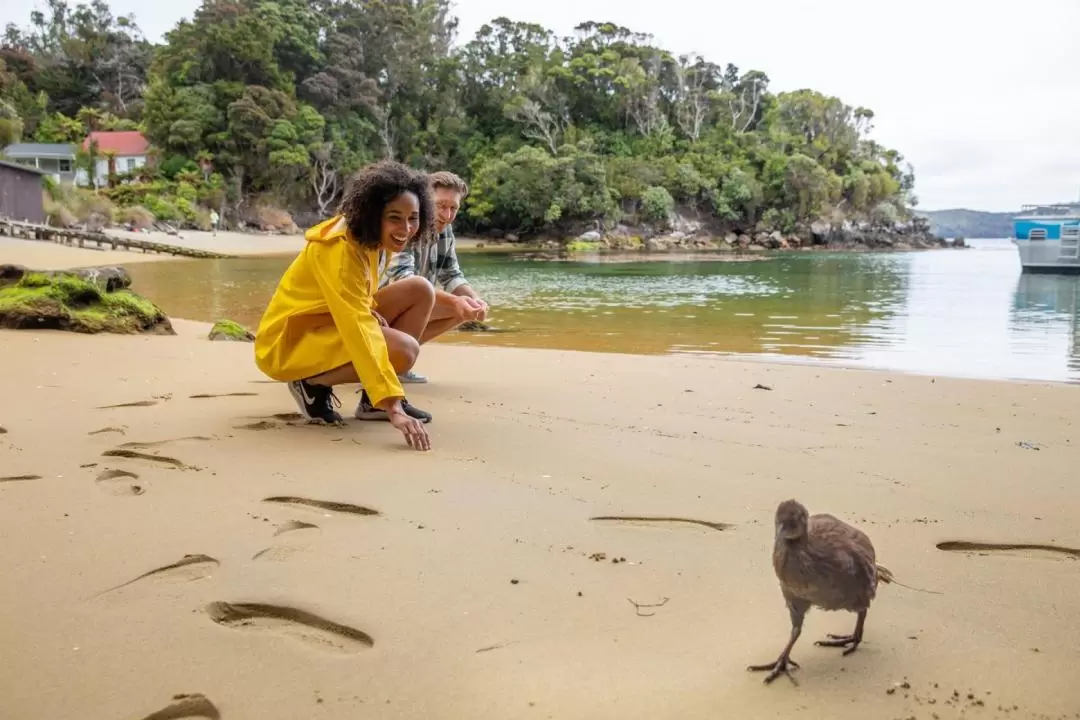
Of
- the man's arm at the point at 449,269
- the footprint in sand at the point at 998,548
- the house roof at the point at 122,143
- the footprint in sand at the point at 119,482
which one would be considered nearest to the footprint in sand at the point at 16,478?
the footprint in sand at the point at 119,482

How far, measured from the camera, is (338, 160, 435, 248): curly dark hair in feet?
10.9

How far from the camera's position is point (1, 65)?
163 ft

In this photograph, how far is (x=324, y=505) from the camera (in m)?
2.56

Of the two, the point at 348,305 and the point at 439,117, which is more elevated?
the point at 439,117

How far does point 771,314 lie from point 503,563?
11500mm

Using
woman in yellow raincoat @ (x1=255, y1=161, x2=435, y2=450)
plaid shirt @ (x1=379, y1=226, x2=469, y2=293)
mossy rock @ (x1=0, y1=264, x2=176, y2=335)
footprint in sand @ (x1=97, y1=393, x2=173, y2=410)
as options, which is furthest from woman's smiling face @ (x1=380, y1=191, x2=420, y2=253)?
mossy rock @ (x1=0, y1=264, x2=176, y2=335)

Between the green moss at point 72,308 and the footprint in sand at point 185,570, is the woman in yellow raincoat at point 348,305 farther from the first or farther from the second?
the green moss at point 72,308

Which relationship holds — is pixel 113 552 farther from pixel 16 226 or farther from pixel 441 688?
pixel 16 226

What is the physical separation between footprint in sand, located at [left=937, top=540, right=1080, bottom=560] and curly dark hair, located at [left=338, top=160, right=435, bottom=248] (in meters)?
2.41

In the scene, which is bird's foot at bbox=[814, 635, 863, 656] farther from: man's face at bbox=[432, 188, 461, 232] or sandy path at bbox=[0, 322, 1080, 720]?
man's face at bbox=[432, 188, 461, 232]

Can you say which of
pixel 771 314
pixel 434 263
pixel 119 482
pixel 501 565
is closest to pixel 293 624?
pixel 501 565

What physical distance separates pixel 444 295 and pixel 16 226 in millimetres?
27356

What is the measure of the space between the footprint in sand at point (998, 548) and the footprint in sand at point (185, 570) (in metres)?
2.09

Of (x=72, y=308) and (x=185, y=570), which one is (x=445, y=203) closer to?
(x=185, y=570)
